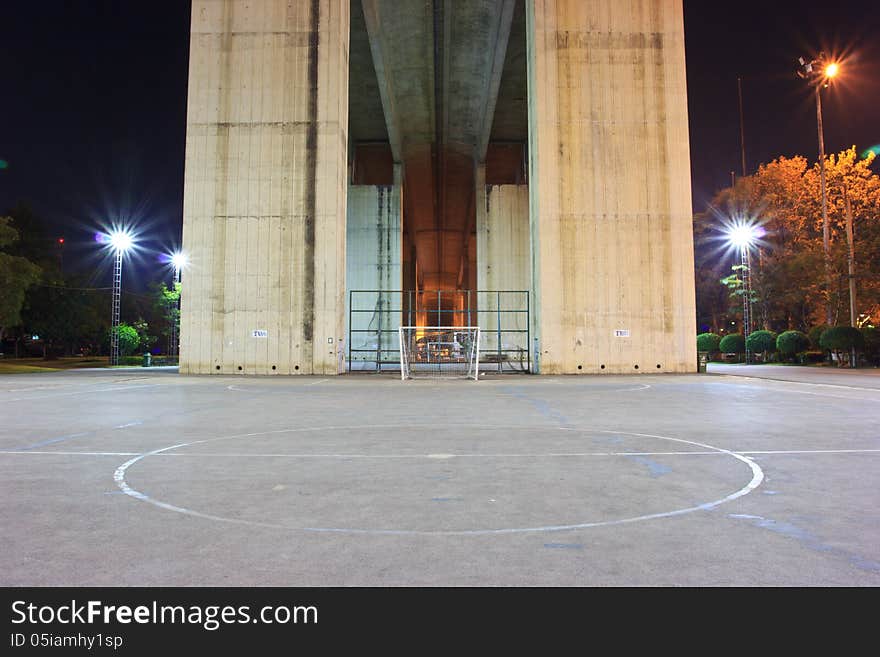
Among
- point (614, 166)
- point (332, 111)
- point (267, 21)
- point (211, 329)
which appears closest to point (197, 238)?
point (211, 329)

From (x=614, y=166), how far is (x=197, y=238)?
20324mm

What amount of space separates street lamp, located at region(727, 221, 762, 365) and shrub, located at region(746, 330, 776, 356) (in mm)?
350

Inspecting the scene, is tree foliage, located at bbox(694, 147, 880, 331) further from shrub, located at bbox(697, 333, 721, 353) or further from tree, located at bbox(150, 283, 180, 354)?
tree, located at bbox(150, 283, 180, 354)

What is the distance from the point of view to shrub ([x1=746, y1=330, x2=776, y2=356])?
46219 mm

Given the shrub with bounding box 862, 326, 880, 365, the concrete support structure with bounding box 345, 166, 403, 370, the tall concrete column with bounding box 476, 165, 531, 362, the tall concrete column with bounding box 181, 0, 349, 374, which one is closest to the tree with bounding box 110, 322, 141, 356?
the concrete support structure with bounding box 345, 166, 403, 370

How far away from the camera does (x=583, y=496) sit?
509 centimetres

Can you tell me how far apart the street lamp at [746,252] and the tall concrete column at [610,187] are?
779 inches

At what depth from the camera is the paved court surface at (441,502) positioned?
3.35 meters

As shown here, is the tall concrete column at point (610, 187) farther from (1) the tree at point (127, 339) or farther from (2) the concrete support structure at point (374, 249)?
(1) the tree at point (127, 339)

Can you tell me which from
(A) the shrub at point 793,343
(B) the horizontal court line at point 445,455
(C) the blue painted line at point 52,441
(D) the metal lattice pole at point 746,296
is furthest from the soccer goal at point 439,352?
(A) the shrub at point 793,343

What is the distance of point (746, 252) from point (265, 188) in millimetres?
36496

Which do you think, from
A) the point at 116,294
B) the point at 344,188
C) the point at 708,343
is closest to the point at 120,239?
the point at 116,294

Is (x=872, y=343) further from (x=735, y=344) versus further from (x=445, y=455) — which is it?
(x=445, y=455)
